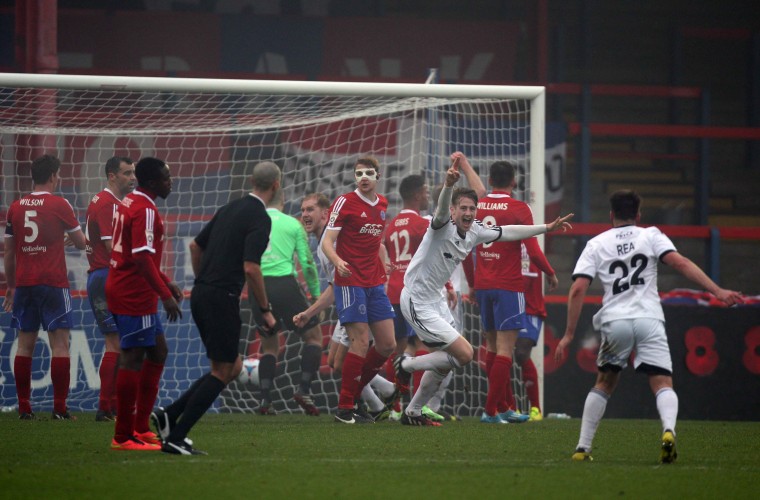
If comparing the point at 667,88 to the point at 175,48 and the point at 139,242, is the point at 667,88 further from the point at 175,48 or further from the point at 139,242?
the point at 139,242

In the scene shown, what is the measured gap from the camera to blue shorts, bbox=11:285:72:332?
9.89 m

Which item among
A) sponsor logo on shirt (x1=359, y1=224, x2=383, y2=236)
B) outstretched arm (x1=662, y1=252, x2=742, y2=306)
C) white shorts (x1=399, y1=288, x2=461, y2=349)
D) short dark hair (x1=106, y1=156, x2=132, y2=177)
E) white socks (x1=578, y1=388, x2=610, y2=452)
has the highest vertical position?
short dark hair (x1=106, y1=156, x2=132, y2=177)

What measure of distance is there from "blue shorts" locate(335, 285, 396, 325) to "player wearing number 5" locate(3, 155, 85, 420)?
7.57ft

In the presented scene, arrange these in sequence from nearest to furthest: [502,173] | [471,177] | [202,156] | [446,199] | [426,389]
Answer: [446,199]
[426,389]
[471,177]
[502,173]
[202,156]

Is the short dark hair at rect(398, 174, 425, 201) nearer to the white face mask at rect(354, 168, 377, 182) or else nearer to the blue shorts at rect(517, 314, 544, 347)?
the white face mask at rect(354, 168, 377, 182)

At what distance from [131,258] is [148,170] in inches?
21.5

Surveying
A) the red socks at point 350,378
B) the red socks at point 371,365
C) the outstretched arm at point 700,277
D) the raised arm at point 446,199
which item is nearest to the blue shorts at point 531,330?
the red socks at point 371,365

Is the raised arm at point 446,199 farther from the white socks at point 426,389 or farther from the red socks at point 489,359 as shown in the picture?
the red socks at point 489,359

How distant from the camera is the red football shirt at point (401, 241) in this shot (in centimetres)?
1025

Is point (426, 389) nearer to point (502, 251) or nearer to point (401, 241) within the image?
point (502, 251)

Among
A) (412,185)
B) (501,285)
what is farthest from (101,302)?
(501,285)

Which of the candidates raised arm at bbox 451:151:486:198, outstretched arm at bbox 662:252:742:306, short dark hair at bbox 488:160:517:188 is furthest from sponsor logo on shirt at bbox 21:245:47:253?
outstretched arm at bbox 662:252:742:306

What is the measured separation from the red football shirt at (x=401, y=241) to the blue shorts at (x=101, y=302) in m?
2.48

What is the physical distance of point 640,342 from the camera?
6949 millimetres
